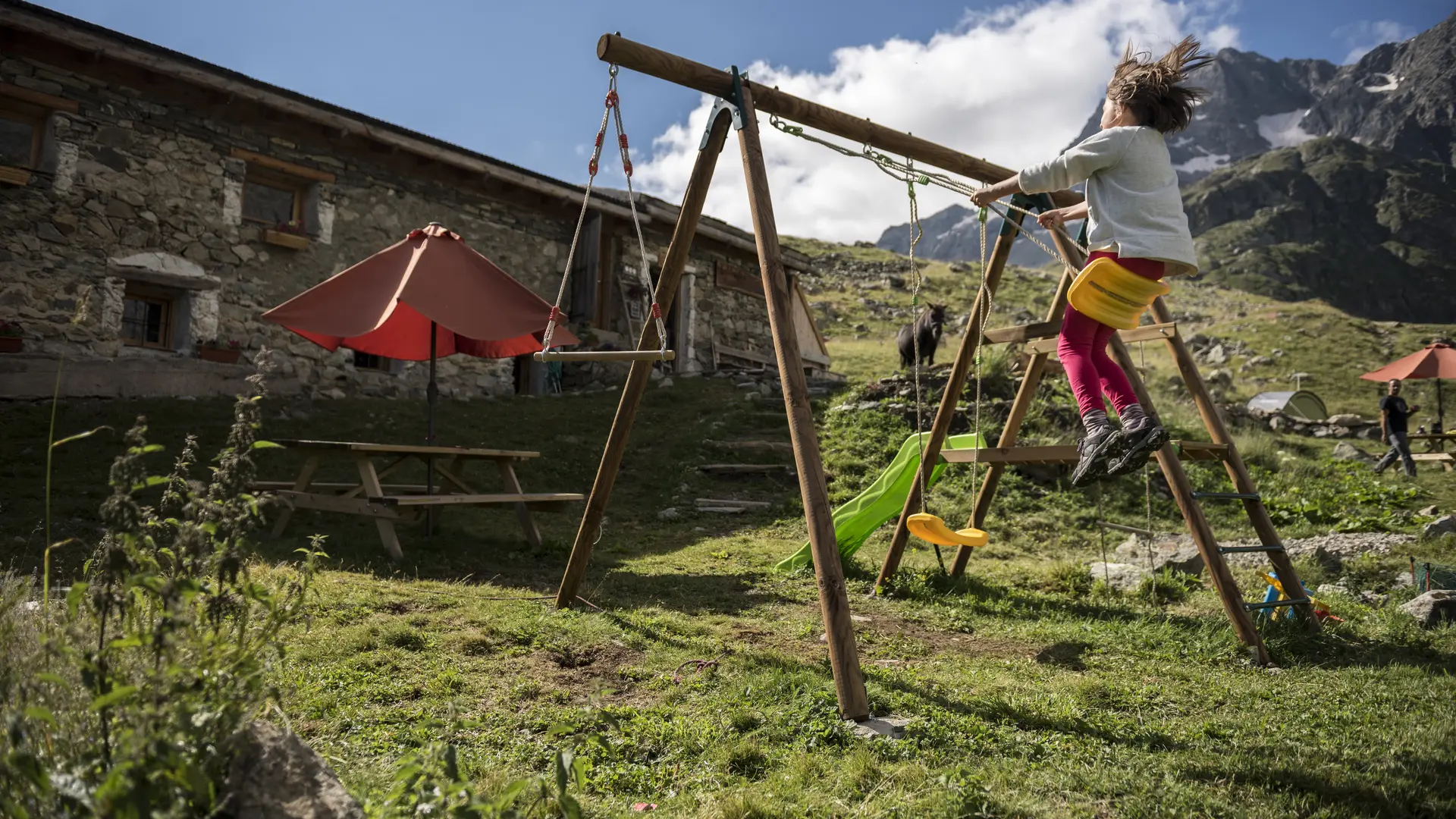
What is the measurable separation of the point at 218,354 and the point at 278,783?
1077 centimetres

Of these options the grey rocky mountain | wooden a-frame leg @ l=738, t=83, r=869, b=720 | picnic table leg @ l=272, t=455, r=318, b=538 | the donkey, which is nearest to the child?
wooden a-frame leg @ l=738, t=83, r=869, b=720

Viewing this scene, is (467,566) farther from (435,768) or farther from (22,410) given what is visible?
(22,410)

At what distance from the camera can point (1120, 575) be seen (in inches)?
240

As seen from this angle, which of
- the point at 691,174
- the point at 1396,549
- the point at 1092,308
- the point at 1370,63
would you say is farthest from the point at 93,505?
the point at 1370,63

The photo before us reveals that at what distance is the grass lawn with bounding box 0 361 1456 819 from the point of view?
2.47 m

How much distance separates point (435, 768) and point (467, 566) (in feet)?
14.0

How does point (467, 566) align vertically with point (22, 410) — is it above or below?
below

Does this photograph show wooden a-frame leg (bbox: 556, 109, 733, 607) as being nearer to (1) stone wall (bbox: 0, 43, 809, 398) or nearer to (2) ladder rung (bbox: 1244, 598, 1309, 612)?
(2) ladder rung (bbox: 1244, 598, 1309, 612)

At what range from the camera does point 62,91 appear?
32.1 feet

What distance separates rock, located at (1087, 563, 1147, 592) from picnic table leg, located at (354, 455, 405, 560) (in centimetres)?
485

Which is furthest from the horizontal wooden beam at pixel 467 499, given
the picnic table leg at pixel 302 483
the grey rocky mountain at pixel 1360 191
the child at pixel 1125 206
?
the grey rocky mountain at pixel 1360 191

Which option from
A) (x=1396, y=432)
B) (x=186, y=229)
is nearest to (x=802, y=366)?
(x=186, y=229)

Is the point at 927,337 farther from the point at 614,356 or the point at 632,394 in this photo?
the point at 614,356

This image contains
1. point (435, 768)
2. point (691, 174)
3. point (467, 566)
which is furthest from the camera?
point (467, 566)
